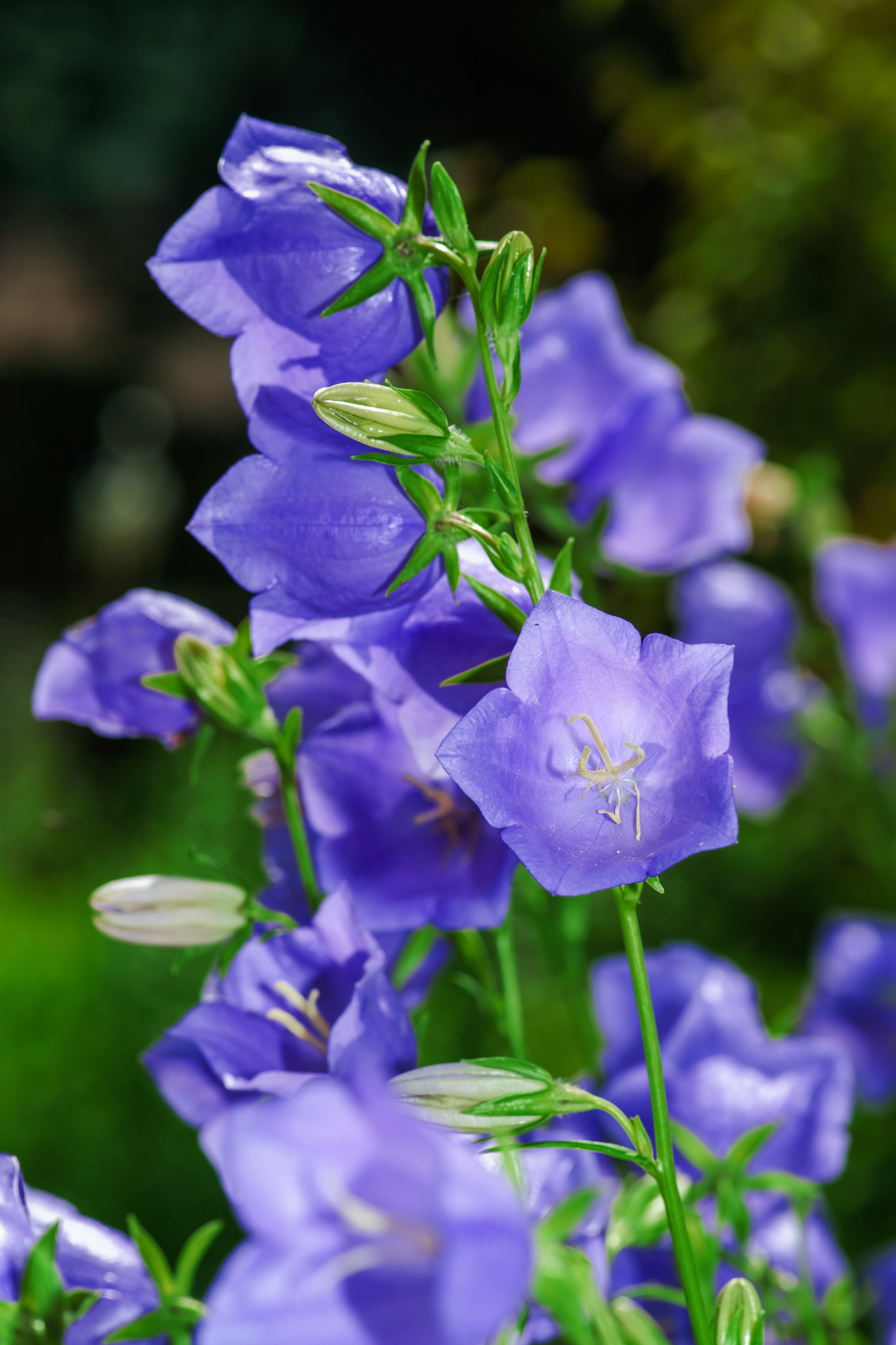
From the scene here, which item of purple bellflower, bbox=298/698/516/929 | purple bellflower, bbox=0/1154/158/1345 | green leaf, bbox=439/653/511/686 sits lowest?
purple bellflower, bbox=0/1154/158/1345

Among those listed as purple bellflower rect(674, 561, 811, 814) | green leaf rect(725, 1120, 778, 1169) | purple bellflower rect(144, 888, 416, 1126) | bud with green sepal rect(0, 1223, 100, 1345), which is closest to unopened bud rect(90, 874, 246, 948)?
purple bellflower rect(144, 888, 416, 1126)

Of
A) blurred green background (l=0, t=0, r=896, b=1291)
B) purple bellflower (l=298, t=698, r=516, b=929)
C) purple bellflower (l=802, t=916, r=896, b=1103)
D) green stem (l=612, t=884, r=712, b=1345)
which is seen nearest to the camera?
green stem (l=612, t=884, r=712, b=1345)

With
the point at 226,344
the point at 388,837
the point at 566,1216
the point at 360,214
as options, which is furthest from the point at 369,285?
the point at 226,344

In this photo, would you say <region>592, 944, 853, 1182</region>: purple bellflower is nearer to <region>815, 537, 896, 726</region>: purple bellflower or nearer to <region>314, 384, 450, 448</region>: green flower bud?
<region>314, 384, 450, 448</region>: green flower bud

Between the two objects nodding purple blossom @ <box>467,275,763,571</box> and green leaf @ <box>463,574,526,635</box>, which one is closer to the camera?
green leaf @ <box>463,574,526,635</box>

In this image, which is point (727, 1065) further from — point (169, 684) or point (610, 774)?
point (169, 684)

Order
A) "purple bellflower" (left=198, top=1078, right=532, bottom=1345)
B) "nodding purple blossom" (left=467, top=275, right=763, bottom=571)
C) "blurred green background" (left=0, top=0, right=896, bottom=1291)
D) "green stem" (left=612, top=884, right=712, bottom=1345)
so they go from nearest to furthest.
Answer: "purple bellflower" (left=198, top=1078, right=532, bottom=1345) < "green stem" (left=612, top=884, right=712, bottom=1345) < "nodding purple blossom" (left=467, top=275, right=763, bottom=571) < "blurred green background" (left=0, top=0, right=896, bottom=1291)
